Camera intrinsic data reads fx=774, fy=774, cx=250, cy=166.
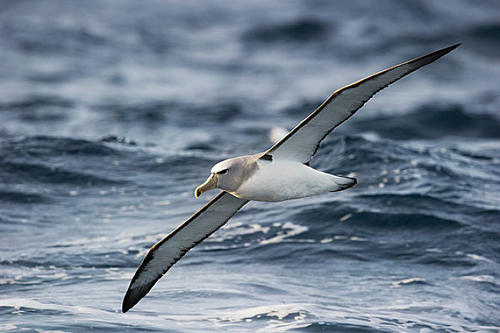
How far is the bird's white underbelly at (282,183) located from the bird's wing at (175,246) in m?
1.04

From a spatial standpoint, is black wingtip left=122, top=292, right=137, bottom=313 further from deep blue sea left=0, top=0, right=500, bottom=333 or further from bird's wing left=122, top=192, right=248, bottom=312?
deep blue sea left=0, top=0, right=500, bottom=333

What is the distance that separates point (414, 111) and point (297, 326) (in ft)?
54.0

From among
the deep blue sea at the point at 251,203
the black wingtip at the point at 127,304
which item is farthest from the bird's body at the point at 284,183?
the black wingtip at the point at 127,304

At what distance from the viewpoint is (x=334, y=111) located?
28.8ft

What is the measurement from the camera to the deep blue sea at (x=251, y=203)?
11062mm

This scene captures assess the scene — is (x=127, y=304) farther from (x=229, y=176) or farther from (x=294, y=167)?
(x=294, y=167)

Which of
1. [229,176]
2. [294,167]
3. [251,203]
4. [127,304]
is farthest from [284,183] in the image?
[251,203]

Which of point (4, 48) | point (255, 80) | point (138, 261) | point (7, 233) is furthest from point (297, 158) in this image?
point (4, 48)

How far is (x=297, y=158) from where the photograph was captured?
939 centimetres

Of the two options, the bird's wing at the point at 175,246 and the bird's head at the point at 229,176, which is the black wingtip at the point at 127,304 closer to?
the bird's wing at the point at 175,246

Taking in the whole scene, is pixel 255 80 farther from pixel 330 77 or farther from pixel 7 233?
pixel 7 233

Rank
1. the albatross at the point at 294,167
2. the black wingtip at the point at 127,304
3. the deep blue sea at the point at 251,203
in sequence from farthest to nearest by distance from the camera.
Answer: the deep blue sea at the point at 251,203 → the black wingtip at the point at 127,304 → the albatross at the point at 294,167

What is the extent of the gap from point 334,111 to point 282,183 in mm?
1047

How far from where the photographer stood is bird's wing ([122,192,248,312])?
10.1 meters
